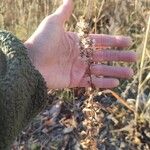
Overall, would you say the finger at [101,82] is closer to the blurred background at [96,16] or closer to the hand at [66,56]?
the hand at [66,56]

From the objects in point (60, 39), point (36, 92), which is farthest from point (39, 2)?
point (36, 92)

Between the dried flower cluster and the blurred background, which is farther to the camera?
the blurred background

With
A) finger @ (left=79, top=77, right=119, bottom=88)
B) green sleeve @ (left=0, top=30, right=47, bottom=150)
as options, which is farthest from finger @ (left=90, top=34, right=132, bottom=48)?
green sleeve @ (left=0, top=30, right=47, bottom=150)

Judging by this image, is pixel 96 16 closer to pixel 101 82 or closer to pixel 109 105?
pixel 109 105

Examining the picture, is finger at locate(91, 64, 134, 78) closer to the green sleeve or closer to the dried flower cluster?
the green sleeve

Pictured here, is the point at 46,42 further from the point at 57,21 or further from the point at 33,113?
the point at 33,113
